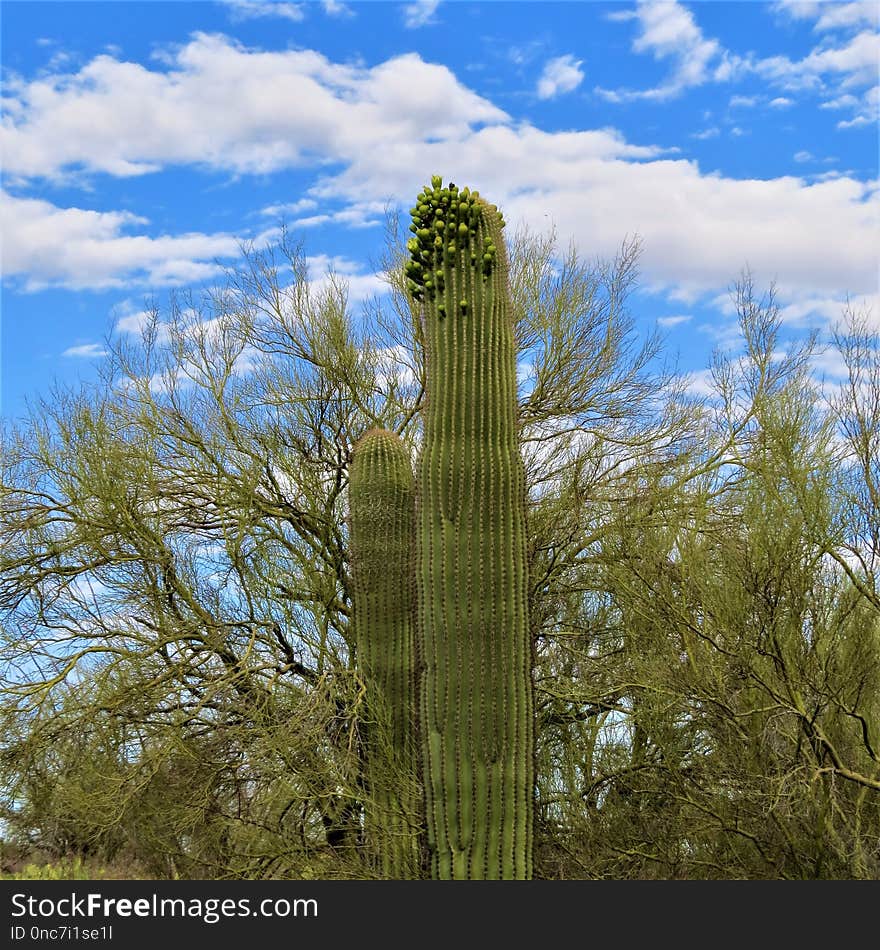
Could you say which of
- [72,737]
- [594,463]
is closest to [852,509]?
[594,463]

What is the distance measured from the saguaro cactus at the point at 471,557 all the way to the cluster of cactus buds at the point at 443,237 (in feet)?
0.03

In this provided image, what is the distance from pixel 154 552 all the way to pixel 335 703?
99.7 inches

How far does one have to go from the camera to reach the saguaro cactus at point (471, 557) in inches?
262

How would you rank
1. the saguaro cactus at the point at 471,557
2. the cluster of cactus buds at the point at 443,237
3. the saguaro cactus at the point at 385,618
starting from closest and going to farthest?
the saguaro cactus at the point at 471,557, the cluster of cactus buds at the point at 443,237, the saguaro cactus at the point at 385,618

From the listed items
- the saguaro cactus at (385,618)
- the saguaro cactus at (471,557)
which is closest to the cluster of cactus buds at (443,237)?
the saguaro cactus at (471,557)

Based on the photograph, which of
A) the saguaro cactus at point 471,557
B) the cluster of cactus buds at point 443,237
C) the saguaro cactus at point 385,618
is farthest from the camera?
the saguaro cactus at point 385,618

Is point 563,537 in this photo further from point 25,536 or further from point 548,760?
point 25,536

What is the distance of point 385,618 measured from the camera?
8516 mm

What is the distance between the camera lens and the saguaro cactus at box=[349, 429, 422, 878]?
7766mm

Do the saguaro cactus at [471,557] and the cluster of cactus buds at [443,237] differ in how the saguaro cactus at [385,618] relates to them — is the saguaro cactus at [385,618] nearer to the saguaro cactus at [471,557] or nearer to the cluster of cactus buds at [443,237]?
the saguaro cactus at [471,557]

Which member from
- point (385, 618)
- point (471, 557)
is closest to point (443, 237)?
point (471, 557)

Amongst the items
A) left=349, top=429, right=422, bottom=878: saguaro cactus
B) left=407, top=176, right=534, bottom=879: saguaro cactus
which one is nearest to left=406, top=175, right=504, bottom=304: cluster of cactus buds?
left=407, top=176, right=534, bottom=879: saguaro cactus

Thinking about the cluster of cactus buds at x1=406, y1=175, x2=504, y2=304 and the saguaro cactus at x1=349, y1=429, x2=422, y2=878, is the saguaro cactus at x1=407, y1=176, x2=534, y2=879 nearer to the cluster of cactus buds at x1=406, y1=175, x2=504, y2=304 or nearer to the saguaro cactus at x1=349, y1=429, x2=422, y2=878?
the cluster of cactus buds at x1=406, y1=175, x2=504, y2=304

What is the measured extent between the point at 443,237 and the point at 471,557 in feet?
7.97
